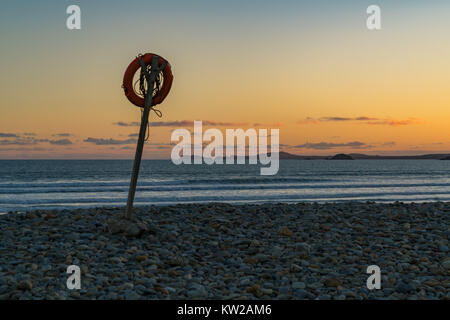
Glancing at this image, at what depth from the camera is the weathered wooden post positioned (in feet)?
26.7

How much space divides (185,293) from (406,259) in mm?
3814

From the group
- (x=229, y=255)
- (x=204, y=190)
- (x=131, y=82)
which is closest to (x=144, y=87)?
(x=131, y=82)

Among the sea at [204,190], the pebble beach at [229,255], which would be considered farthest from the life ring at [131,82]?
the sea at [204,190]

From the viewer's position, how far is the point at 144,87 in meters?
8.37

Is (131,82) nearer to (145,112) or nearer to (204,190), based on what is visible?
(145,112)

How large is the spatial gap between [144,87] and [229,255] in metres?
3.72

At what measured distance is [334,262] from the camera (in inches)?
264

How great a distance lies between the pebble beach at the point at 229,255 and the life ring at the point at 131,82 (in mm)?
2560

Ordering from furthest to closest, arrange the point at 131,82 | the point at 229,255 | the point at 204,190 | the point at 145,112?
the point at 204,190 → the point at 131,82 → the point at 145,112 → the point at 229,255

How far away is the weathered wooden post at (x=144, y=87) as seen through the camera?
8.12 m

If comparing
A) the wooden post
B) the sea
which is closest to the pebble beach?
the wooden post
